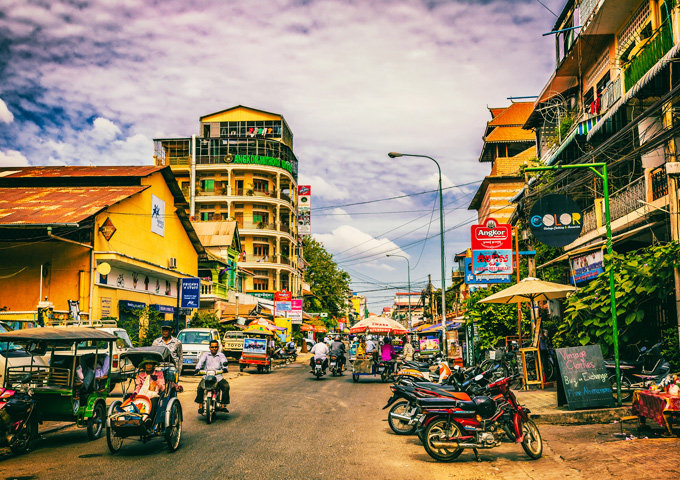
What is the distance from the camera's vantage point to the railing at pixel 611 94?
1648cm

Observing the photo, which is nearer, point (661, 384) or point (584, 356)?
point (661, 384)

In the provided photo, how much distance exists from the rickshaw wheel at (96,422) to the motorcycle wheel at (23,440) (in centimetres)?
101

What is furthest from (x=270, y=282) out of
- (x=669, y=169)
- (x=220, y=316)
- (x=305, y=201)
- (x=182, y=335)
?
(x=669, y=169)

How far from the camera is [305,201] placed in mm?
69750

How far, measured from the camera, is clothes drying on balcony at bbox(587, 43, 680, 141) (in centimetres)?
1288

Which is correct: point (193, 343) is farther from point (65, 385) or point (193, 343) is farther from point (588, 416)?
point (588, 416)

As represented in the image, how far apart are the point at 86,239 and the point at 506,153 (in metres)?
28.2

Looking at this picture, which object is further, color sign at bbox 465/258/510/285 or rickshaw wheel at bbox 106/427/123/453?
color sign at bbox 465/258/510/285

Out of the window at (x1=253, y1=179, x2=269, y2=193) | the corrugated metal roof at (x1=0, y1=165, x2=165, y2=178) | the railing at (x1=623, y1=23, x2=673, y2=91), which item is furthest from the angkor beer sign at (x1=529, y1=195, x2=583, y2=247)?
the window at (x1=253, y1=179, x2=269, y2=193)

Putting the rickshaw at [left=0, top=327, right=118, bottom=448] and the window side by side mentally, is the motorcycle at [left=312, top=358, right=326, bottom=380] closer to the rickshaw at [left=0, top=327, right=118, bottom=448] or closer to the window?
the rickshaw at [left=0, top=327, right=118, bottom=448]

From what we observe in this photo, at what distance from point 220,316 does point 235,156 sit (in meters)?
24.9

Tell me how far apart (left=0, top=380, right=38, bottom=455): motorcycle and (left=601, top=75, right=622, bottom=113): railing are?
16255 mm

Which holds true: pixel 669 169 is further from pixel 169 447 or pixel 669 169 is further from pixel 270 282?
pixel 270 282

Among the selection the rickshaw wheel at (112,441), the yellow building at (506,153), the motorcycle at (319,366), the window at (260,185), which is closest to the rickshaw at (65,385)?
the rickshaw wheel at (112,441)
